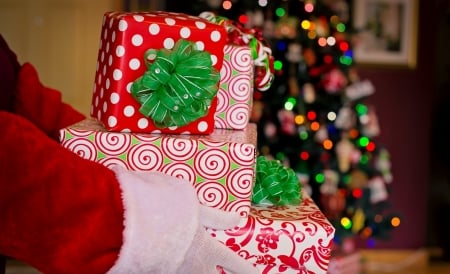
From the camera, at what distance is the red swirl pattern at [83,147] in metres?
1.11

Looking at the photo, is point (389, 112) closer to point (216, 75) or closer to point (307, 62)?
point (307, 62)

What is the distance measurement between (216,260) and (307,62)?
8.53 feet

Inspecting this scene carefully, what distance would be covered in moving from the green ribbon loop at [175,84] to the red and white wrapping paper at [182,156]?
0.16 ft

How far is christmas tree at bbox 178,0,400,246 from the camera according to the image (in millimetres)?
3449

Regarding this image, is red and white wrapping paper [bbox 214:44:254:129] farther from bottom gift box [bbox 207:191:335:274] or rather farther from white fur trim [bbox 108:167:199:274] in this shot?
white fur trim [bbox 108:167:199:274]

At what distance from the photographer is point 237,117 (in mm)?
1361

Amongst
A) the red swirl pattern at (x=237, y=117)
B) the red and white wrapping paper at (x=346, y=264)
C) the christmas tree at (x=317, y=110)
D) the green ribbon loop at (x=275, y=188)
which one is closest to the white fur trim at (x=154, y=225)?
the green ribbon loop at (x=275, y=188)

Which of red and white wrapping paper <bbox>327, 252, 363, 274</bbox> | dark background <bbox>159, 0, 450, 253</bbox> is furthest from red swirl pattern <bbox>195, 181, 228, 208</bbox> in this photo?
dark background <bbox>159, 0, 450, 253</bbox>

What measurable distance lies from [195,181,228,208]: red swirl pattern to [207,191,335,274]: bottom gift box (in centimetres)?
5

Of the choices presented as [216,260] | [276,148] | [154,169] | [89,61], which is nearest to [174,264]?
[216,260]

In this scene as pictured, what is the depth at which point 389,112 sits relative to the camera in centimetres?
443

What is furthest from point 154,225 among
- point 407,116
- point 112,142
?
point 407,116

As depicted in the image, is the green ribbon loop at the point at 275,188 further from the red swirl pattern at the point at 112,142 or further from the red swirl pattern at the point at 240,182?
the red swirl pattern at the point at 112,142

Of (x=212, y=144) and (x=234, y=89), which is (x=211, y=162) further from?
→ (x=234, y=89)
